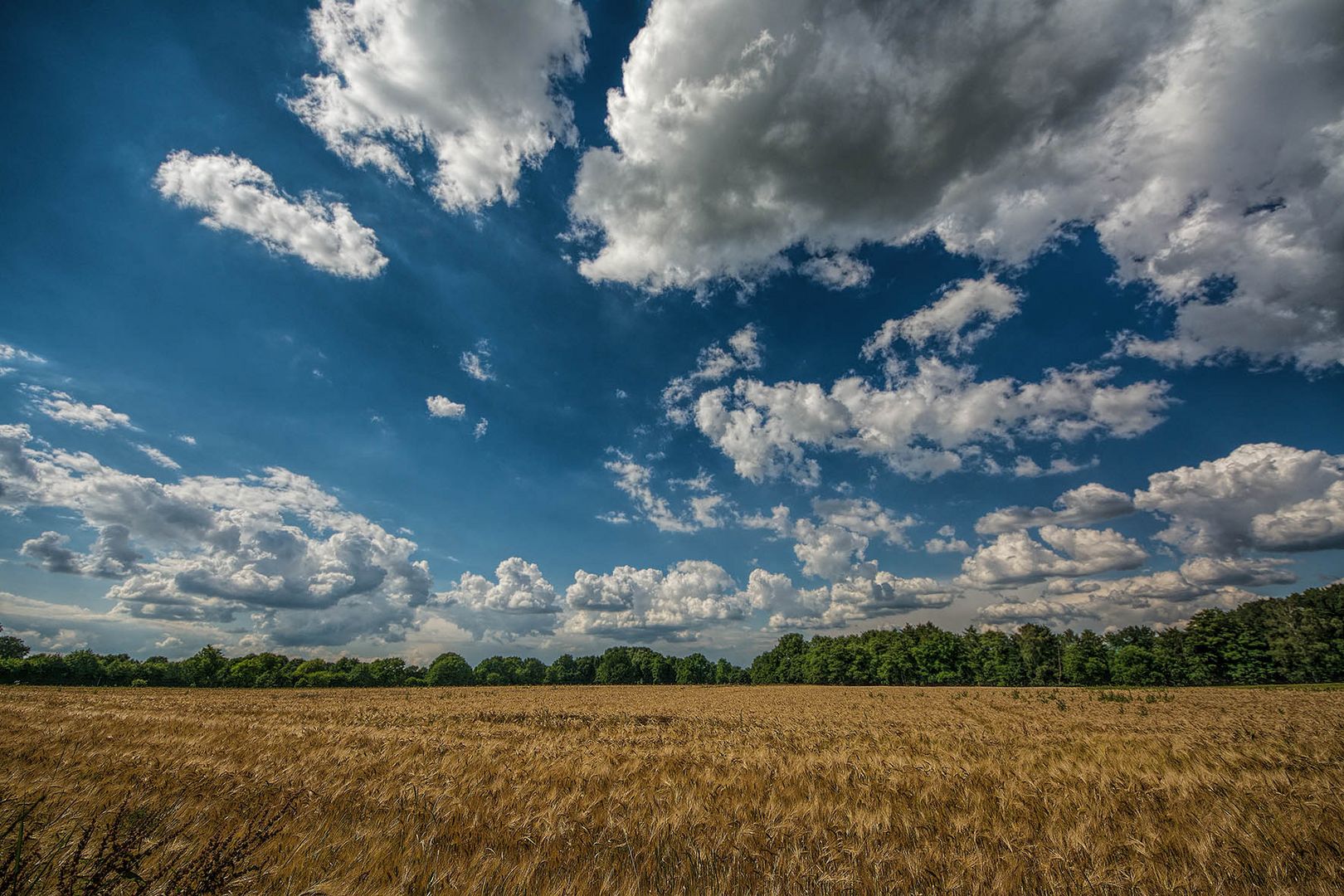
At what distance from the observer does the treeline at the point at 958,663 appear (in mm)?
89312

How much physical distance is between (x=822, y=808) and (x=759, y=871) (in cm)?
227

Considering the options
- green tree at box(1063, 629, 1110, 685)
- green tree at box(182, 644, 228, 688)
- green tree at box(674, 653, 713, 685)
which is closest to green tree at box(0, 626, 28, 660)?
green tree at box(182, 644, 228, 688)

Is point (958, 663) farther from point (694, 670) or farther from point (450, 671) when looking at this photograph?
point (450, 671)

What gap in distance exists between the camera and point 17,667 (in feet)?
276

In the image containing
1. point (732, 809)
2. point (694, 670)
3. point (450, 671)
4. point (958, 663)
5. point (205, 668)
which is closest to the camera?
point (732, 809)

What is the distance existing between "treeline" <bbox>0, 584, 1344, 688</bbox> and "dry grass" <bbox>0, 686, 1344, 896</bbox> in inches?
4072

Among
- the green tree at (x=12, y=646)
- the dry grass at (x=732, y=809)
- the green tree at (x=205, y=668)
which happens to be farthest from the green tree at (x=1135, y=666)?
the green tree at (x=12, y=646)

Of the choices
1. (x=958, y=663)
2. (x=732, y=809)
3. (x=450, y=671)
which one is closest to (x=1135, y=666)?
(x=958, y=663)

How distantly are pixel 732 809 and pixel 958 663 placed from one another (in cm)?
13675

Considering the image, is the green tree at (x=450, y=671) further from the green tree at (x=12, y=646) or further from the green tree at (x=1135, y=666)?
the green tree at (x=1135, y=666)

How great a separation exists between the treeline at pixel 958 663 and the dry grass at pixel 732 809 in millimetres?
103439

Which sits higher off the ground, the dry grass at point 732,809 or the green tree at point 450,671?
the dry grass at point 732,809

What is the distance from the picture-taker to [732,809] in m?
6.77

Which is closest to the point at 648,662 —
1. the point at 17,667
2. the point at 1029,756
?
the point at 17,667
